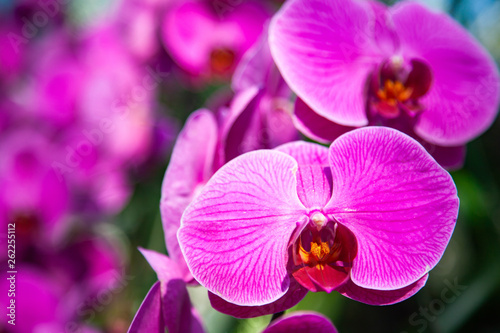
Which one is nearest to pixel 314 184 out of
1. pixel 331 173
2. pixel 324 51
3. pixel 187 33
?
pixel 331 173

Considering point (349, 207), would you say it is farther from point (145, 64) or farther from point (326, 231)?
point (145, 64)

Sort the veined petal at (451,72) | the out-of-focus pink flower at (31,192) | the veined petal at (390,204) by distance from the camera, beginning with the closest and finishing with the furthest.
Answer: the veined petal at (390,204) < the veined petal at (451,72) < the out-of-focus pink flower at (31,192)

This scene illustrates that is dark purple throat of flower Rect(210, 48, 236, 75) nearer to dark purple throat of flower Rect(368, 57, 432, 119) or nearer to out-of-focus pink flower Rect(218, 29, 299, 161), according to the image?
out-of-focus pink flower Rect(218, 29, 299, 161)

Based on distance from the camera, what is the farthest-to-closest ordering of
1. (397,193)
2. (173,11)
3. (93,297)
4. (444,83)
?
(173,11), (93,297), (444,83), (397,193)

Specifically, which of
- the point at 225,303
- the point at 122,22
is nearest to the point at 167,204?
the point at 225,303

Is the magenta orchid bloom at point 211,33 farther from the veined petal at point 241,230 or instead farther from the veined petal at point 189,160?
the veined petal at point 241,230

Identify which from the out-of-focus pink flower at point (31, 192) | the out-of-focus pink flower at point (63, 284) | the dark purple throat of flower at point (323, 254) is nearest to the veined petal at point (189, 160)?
the dark purple throat of flower at point (323, 254)

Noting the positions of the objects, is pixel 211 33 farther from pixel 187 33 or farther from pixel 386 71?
pixel 386 71
